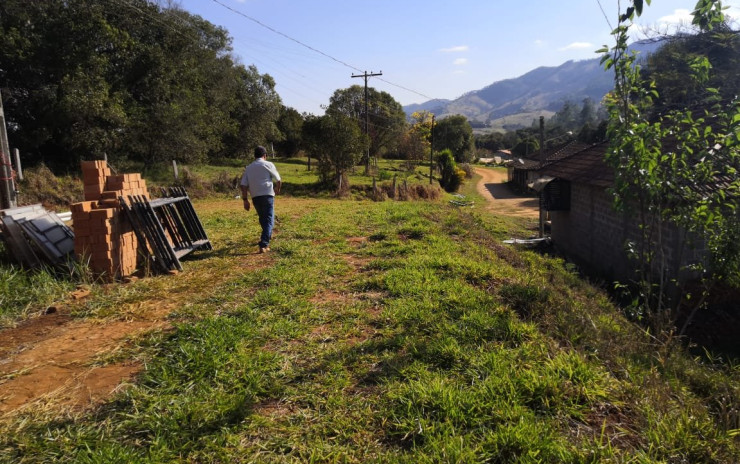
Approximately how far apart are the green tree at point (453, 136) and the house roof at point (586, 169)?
141ft

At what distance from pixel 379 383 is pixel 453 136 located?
189 ft

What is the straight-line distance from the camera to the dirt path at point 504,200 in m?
26.6

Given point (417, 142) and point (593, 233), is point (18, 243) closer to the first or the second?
point (593, 233)

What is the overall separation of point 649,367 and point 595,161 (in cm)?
1163

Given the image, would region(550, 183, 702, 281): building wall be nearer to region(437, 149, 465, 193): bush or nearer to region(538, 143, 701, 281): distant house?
region(538, 143, 701, 281): distant house

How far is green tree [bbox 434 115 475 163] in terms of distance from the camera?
57344mm

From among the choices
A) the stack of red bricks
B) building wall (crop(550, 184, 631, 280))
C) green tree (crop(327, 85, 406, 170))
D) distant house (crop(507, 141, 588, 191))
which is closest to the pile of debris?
the stack of red bricks

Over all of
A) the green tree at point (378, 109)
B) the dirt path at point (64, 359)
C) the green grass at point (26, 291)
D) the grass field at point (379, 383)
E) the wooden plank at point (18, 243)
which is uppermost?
the green tree at point (378, 109)

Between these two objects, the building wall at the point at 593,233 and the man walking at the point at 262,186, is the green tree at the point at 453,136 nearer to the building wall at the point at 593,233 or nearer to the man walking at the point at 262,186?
the building wall at the point at 593,233

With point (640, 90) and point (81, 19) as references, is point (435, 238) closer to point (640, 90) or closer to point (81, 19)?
point (640, 90)

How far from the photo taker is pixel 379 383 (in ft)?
9.34

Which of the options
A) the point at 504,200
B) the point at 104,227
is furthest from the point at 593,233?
the point at 504,200

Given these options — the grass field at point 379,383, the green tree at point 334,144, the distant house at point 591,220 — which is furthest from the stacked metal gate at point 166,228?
the green tree at point 334,144

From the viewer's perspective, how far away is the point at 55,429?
2.31 meters
